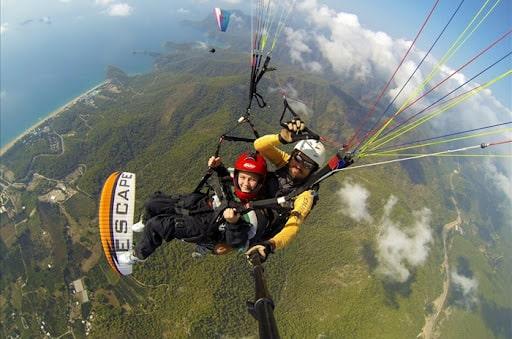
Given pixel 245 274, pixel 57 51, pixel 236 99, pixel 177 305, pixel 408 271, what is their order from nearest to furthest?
1. pixel 177 305
2. pixel 245 274
3. pixel 408 271
4. pixel 236 99
5. pixel 57 51

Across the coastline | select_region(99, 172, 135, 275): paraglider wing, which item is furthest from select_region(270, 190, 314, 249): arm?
the coastline

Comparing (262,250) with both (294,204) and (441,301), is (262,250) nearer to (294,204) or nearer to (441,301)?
(294,204)

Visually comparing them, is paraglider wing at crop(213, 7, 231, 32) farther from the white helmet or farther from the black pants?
the black pants

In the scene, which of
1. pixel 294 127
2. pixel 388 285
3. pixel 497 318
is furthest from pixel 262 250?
pixel 497 318

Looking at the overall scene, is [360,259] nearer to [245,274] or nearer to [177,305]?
[245,274]

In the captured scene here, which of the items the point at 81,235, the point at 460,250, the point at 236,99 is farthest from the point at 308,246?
the point at 460,250

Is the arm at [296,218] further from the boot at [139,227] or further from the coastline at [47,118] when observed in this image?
the coastline at [47,118]

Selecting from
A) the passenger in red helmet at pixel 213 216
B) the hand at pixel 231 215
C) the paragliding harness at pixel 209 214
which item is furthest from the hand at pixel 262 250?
the paragliding harness at pixel 209 214
